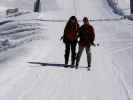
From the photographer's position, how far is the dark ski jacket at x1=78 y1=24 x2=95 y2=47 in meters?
15.0

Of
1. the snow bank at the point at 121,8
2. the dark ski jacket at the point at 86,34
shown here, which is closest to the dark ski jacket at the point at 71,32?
the dark ski jacket at the point at 86,34

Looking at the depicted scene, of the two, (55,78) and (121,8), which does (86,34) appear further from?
(121,8)

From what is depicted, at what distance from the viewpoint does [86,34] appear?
1505 centimetres

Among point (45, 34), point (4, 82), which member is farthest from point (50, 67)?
point (45, 34)

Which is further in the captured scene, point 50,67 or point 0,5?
point 0,5

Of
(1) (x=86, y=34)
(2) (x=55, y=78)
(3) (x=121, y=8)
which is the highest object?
(3) (x=121, y=8)

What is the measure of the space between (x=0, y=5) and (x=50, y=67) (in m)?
47.4

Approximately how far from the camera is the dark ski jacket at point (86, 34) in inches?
591

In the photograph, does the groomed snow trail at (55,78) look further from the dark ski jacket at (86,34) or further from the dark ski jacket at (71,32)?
the dark ski jacket at (71,32)

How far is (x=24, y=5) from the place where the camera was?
62.3m

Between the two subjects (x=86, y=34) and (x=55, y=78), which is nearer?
(x=55, y=78)

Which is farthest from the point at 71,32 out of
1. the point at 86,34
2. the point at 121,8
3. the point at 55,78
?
the point at 121,8

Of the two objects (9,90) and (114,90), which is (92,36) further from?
(9,90)

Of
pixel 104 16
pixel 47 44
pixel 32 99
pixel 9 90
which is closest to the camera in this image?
pixel 32 99
